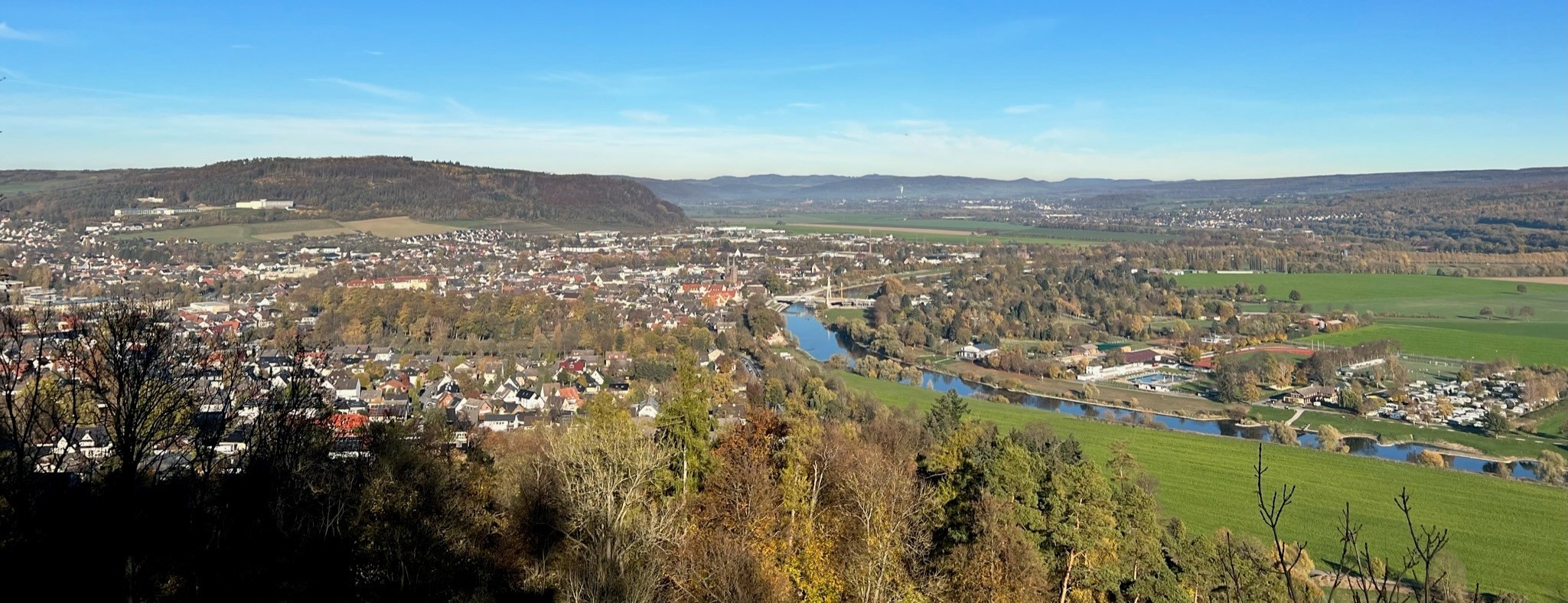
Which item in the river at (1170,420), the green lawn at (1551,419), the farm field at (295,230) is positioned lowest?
the river at (1170,420)

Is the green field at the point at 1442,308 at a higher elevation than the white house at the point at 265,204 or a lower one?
lower

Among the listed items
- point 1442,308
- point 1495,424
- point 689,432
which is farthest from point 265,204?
point 1442,308

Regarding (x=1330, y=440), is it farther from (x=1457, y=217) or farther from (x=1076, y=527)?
(x=1457, y=217)

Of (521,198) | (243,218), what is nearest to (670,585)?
(243,218)

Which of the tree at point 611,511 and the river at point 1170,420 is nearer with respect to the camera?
the tree at point 611,511

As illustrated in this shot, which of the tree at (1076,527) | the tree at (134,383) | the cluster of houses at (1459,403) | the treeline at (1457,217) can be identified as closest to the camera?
the tree at (134,383)

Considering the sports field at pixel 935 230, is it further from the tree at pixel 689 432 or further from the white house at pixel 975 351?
the tree at pixel 689 432

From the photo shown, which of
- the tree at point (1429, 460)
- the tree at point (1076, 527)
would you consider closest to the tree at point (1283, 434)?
the tree at point (1429, 460)
